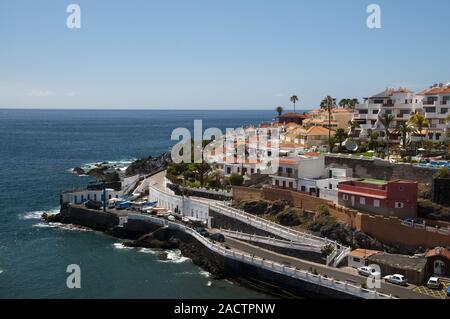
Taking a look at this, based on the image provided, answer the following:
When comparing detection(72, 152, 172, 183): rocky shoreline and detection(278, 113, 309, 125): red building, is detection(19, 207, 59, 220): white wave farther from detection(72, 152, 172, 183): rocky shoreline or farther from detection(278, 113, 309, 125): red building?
detection(278, 113, 309, 125): red building

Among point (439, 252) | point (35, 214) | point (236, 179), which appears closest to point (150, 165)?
point (35, 214)

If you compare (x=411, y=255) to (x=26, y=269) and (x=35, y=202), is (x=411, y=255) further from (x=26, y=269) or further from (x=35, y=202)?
(x=35, y=202)

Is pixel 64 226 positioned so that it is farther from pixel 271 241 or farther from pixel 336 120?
Answer: pixel 336 120

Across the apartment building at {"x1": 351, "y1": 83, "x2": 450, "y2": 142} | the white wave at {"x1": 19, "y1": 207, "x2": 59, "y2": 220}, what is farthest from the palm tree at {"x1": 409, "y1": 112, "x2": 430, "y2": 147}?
the white wave at {"x1": 19, "y1": 207, "x2": 59, "y2": 220}

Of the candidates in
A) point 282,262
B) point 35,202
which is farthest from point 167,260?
point 35,202

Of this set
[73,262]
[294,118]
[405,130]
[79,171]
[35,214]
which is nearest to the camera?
[73,262]

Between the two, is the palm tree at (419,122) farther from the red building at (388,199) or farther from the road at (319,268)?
the road at (319,268)
